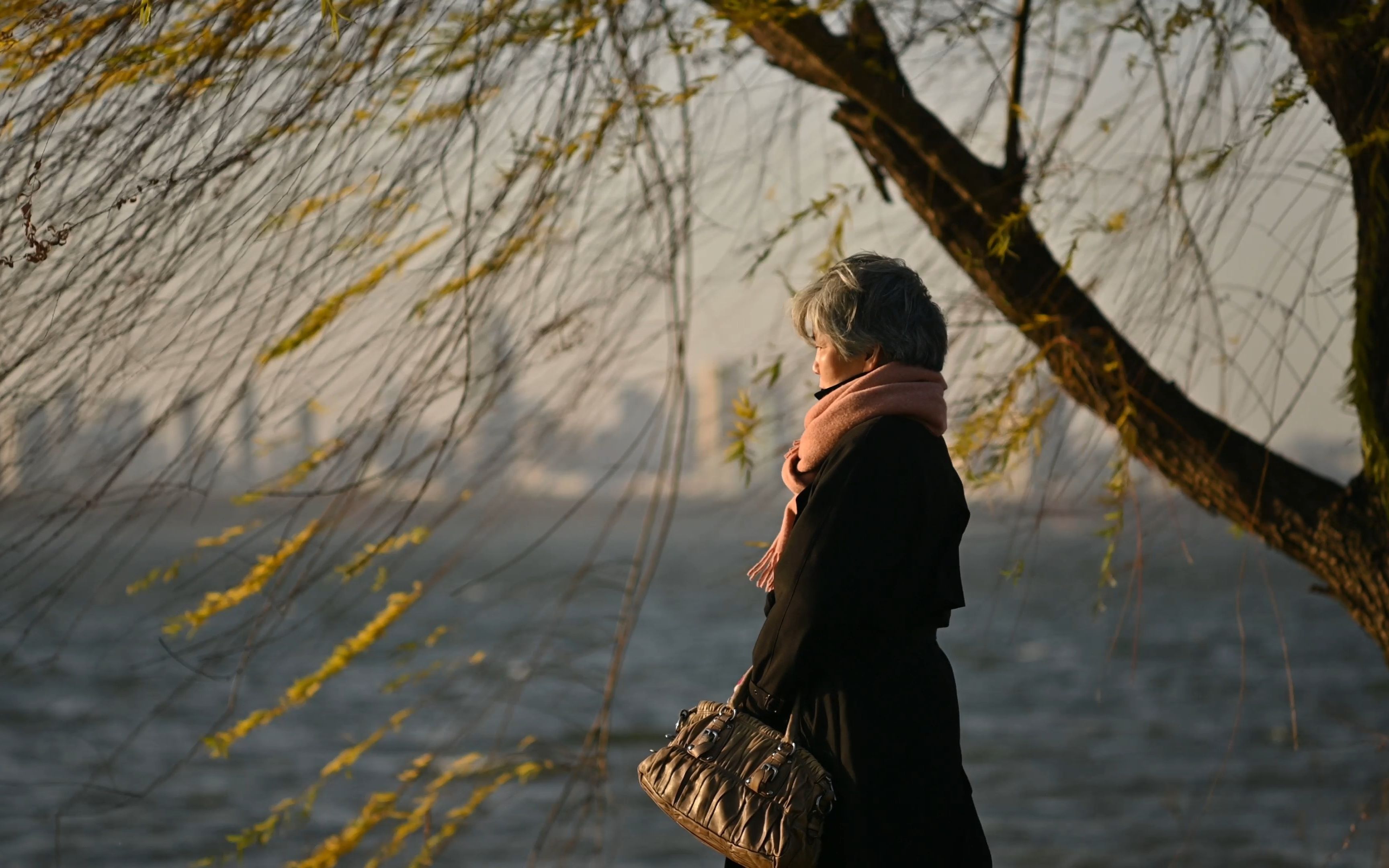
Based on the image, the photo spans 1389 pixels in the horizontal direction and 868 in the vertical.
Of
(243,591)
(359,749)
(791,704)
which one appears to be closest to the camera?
(791,704)

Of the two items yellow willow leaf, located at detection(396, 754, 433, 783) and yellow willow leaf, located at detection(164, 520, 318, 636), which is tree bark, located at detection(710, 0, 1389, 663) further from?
yellow willow leaf, located at detection(396, 754, 433, 783)

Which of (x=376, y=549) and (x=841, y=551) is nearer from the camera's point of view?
(x=841, y=551)

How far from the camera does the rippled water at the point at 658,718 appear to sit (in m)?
2.60

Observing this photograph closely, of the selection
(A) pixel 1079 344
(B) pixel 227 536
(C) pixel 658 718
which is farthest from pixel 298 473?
(C) pixel 658 718

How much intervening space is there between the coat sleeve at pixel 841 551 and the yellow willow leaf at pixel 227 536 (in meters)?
0.95

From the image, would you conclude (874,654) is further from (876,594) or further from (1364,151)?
(1364,151)

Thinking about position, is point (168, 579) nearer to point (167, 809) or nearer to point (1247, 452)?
point (1247, 452)

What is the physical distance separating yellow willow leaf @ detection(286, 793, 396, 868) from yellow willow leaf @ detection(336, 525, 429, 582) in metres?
0.52

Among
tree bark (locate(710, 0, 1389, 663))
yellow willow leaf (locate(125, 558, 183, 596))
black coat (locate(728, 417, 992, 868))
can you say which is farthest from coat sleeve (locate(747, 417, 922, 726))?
yellow willow leaf (locate(125, 558, 183, 596))

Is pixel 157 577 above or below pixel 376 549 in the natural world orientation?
above

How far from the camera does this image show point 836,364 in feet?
6.23

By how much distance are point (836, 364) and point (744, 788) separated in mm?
560

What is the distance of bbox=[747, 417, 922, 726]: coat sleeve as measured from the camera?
176 centimetres

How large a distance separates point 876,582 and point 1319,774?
156cm
